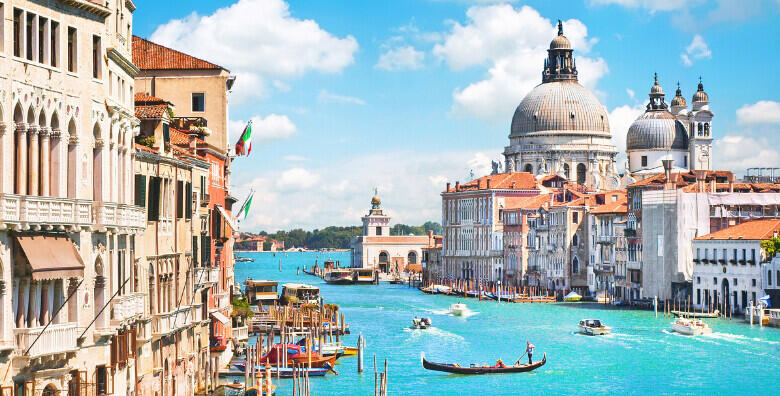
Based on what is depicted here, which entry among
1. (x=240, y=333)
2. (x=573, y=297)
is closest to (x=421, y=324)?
(x=240, y=333)

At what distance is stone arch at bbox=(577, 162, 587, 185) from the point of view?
94406mm

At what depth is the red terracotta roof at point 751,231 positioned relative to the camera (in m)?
49.0

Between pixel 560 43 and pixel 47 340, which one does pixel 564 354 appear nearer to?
pixel 47 340

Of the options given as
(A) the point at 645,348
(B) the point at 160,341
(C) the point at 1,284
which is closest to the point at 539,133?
(A) the point at 645,348

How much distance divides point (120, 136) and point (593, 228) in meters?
54.7

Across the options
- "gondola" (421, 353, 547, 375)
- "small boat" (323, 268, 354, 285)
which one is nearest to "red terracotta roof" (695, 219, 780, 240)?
"gondola" (421, 353, 547, 375)

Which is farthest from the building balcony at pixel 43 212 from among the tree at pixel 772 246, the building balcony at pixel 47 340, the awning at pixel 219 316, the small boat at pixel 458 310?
the small boat at pixel 458 310

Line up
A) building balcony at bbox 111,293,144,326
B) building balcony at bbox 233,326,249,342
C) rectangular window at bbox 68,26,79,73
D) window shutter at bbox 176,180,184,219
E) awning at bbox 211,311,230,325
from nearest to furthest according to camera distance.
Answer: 1. rectangular window at bbox 68,26,79,73
2. building balcony at bbox 111,293,144,326
3. window shutter at bbox 176,180,184,219
4. awning at bbox 211,311,230,325
5. building balcony at bbox 233,326,249,342

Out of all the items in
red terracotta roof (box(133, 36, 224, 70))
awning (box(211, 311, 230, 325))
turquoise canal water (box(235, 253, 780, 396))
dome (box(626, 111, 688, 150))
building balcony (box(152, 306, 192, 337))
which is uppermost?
dome (box(626, 111, 688, 150))

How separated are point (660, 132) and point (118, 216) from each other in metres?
75.7

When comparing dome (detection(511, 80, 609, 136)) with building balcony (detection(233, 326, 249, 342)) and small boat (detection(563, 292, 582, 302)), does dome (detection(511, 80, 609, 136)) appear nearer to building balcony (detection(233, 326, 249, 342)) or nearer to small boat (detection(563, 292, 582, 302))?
small boat (detection(563, 292, 582, 302))

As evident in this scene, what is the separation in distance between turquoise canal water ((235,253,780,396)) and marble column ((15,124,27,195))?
1627 centimetres

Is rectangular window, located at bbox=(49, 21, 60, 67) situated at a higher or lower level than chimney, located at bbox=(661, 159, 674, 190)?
lower

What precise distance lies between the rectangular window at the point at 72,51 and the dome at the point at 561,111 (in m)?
81.6
